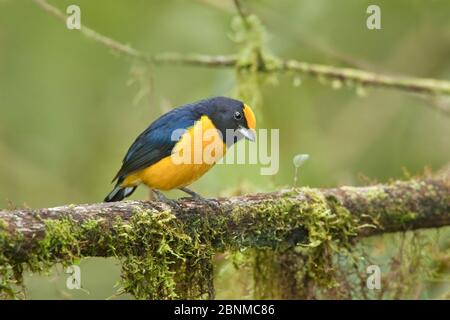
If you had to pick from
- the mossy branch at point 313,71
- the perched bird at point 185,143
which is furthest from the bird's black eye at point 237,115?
the mossy branch at point 313,71

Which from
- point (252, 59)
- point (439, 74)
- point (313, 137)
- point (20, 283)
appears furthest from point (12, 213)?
point (439, 74)

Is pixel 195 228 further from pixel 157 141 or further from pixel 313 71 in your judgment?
pixel 313 71

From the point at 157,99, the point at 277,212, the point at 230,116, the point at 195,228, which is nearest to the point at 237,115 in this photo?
the point at 230,116

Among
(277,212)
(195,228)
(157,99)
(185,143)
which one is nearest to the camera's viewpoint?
(195,228)

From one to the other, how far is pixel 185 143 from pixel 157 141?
0.18m

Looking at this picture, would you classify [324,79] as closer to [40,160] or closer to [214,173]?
[214,173]

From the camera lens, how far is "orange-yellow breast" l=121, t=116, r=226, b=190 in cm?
511

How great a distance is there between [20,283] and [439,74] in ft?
20.3

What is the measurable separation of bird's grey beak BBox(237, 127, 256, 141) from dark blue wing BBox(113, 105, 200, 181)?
0.30 m

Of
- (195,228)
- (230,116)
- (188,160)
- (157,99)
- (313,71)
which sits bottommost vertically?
(195,228)

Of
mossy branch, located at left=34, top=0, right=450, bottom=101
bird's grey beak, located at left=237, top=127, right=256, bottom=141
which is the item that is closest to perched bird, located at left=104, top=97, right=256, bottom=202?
bird's grey beak, located at left=237, top=127, right=256, bottom=141

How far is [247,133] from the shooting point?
549 cm

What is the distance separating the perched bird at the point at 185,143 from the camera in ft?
16.9
